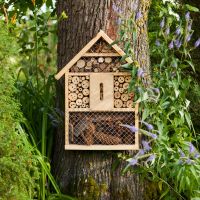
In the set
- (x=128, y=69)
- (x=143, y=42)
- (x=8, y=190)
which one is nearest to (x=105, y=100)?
(x=128, y=69)

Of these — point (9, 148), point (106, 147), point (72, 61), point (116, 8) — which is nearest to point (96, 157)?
point (106, 147)

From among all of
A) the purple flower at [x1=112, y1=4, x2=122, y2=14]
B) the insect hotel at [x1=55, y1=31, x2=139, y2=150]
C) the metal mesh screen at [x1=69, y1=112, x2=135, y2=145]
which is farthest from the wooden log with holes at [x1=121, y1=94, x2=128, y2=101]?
the purple flower at [x1=112, y1=4, x2=122, y2=14]

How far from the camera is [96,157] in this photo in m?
4.84

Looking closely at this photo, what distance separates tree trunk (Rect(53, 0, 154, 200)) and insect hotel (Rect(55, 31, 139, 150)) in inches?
5.6

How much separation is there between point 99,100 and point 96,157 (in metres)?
0.46

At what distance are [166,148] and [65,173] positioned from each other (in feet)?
3.01

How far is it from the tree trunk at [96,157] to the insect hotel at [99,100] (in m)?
0.14

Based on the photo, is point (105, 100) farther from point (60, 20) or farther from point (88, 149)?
point (60, 20)

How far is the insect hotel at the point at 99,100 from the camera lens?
15.4 ft

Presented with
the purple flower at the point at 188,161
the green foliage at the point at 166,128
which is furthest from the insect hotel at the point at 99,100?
the purple flower at the point at 188,161

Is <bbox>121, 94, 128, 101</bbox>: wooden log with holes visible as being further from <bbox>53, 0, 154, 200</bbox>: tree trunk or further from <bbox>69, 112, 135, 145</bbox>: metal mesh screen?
<bbox>53, 0, 154, 200</bbox>: tree trunk

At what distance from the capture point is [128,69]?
471 cm

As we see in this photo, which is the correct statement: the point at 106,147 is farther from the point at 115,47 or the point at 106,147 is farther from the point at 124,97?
the point at 115,47

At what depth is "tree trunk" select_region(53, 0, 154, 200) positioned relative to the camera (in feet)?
15.8
